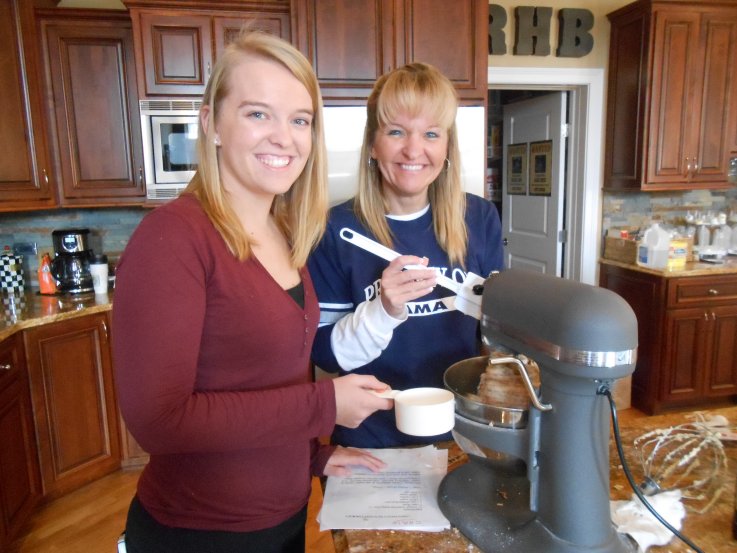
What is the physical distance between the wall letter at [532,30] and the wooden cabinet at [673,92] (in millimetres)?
437

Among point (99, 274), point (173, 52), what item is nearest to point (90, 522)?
point (99, 274)

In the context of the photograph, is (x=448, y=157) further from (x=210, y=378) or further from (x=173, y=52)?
(x=173, y=52)

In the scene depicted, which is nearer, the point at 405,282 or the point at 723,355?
the point at 405,282

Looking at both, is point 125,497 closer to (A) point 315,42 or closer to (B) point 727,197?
(A) point 315,42

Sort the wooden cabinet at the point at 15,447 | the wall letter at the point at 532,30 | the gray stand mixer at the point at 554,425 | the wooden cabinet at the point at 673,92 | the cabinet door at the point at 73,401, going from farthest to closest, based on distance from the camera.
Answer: the wall letter at the point at 532,30
the wooden cabinet at the point at 673,92
the cabinet door at the point at 73,401
the wooden cabinet at the point at 15,447
the gray stand mixer at the point at 554,425

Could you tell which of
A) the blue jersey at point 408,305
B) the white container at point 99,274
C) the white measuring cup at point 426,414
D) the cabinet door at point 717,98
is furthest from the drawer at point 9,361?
the cabinet door at point 717,98

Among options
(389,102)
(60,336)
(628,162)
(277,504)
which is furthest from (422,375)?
(628,162)

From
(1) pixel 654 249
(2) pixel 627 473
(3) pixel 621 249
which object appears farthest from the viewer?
(3) pixel 621 249

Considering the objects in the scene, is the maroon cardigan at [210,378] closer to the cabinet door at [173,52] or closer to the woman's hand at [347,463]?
the woman's hand at [347,463]

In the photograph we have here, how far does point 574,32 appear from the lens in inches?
131

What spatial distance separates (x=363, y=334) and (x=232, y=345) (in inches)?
13.8

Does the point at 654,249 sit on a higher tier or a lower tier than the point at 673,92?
lower

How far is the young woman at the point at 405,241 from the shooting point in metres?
1.18

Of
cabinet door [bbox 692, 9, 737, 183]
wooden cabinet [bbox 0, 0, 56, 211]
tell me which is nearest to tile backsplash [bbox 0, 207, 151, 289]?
wooden cabinet [bbox 0, 0, 56, 211]
